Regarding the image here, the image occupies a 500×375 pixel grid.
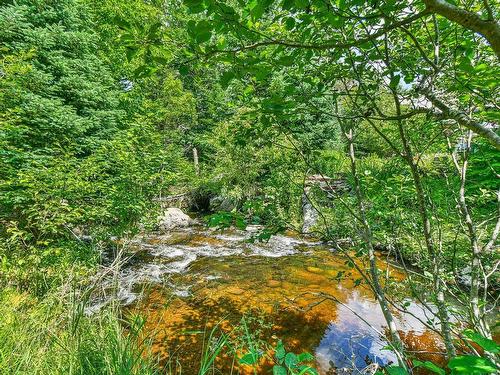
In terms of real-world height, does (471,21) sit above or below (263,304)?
above

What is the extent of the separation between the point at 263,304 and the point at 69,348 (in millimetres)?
2914

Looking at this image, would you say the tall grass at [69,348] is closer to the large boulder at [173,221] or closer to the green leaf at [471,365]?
the green leaf at [471,365]

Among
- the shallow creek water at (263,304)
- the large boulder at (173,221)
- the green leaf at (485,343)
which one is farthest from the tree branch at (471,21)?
the large boulder at (173,221)

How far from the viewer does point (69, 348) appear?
1.75m

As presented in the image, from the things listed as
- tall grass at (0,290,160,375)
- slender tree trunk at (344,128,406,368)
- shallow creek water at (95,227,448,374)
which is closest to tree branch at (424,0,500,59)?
slender tree trunk at (344,128,406,368)

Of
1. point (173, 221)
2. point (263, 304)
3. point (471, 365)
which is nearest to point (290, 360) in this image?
point (471, 365)

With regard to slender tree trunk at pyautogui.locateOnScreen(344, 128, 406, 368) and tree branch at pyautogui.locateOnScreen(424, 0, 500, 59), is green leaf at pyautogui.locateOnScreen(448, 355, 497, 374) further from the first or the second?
slender tree trunk at pyautogui.locateOnScreen(344, 128, 406, 368)

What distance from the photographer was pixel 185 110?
1520cm

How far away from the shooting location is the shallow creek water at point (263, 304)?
2.98 m

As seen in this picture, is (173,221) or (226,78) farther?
(173,221)

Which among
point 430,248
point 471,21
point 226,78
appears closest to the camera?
point 471,21

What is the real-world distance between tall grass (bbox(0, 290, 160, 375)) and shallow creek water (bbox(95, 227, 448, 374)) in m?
0.20

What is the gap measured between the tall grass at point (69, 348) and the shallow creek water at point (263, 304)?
20 centimetres

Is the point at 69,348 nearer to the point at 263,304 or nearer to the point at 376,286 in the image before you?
the point at 376,286
